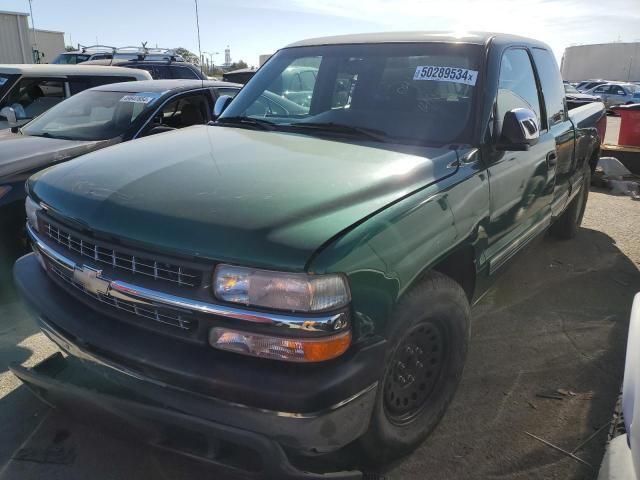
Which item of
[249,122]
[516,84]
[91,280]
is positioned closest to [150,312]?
[91,280]

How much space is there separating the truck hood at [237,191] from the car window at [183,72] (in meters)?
8.10

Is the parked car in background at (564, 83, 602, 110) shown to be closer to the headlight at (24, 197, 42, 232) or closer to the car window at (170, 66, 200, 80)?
the headlight at (24, 197, 42, 232)

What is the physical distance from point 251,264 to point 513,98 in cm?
215

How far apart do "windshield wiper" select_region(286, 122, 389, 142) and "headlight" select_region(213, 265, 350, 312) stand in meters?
1.21

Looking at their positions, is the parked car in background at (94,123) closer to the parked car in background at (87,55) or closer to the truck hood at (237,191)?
the truck hood at (237,191)

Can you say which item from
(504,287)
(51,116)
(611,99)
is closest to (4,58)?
(51,116)

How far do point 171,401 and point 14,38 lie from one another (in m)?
20.7

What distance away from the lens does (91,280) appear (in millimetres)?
2043

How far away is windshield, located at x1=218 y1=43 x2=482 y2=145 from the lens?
2.74m

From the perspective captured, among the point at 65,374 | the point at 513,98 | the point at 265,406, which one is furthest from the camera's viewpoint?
the point at 513,98

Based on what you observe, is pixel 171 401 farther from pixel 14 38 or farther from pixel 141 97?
pixel 14 38

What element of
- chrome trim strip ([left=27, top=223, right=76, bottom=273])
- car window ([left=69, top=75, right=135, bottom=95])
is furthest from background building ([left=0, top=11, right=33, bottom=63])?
chrome trim strip ([left=27, top=223, right=76, bottom=273])

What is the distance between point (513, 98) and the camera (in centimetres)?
309

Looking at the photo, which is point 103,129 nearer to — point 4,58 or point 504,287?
point 504,287
